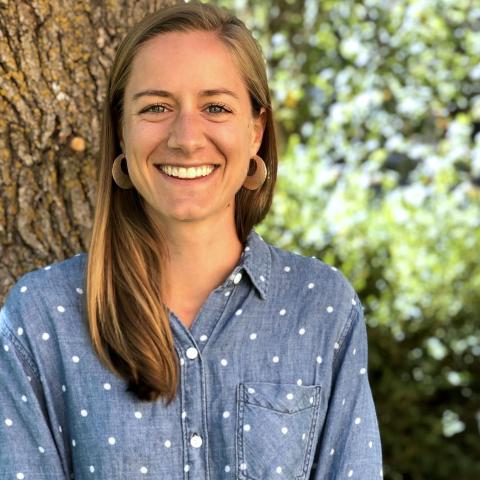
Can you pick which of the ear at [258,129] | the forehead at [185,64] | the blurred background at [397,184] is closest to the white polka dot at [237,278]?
the ear at [258,129]

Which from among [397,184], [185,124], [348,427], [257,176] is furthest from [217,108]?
[397,184]

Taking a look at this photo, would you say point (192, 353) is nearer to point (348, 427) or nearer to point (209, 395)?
point (209, 395)

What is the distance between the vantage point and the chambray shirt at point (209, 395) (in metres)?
2.27

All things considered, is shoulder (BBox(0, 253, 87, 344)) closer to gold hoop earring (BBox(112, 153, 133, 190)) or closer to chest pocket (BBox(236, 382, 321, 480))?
gold hoop earring (BBox(112, 153, 133, 190))

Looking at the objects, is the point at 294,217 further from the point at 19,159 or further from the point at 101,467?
the point at 101,467

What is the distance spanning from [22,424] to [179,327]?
0.38m

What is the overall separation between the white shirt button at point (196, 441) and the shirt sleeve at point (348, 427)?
280 millimetres

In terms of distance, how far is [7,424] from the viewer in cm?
226

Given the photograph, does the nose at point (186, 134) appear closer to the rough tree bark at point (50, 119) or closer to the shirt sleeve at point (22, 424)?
the shirt sleeve at point (22, 424)

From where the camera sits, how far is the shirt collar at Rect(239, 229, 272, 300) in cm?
243

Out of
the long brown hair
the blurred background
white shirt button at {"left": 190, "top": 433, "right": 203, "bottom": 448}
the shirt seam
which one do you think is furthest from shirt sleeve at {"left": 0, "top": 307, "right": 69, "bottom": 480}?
the blurred background

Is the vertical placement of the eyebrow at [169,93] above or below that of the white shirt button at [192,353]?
above

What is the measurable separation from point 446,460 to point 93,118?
8.57 ft

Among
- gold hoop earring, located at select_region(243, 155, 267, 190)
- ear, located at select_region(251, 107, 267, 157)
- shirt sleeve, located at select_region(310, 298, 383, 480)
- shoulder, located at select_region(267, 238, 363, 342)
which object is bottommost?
shirt sleeve, located at select_region(310, 298, 383, 480)
